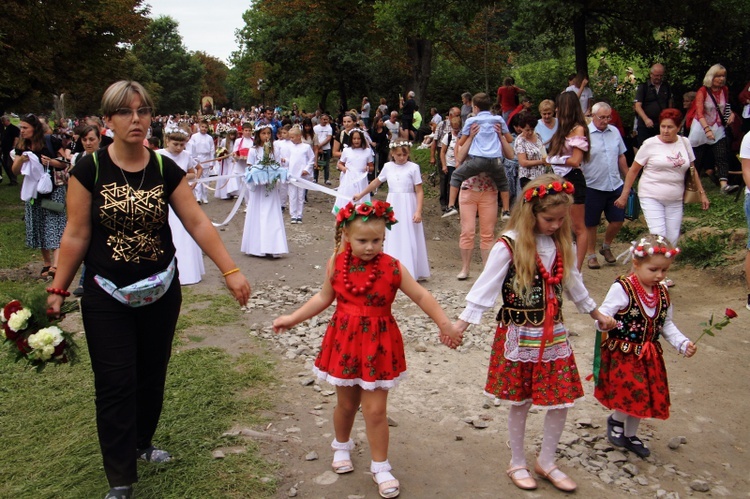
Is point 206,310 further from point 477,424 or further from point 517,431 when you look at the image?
point 517,431

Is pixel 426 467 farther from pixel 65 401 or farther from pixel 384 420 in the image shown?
pixel 65 401

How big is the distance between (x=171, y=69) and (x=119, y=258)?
89727 millimetres

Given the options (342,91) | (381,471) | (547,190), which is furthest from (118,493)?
(342,91)

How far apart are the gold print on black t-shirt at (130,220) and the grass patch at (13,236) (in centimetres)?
832

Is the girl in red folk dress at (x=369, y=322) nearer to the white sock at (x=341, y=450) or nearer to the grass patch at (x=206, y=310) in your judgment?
the white sock at (x=341, y=450)

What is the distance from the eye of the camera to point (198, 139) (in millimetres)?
17891

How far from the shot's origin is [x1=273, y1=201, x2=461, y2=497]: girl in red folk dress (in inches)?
164

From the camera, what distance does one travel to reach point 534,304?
426 cm

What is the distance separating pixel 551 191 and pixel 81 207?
260 cm

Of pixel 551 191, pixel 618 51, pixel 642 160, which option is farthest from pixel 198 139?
pixel 551 191

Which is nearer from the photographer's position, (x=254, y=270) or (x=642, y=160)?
(x=642, y=160)

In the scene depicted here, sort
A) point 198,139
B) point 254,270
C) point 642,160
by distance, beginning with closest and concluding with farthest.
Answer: point 642,160 < point 254,270 < point 198,139

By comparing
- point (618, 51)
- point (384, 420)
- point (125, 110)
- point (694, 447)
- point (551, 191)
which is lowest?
point (694, 447)

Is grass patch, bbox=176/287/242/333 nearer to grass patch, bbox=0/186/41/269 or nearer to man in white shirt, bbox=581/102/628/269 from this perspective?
grass patch, bbox=0/186/41/269
